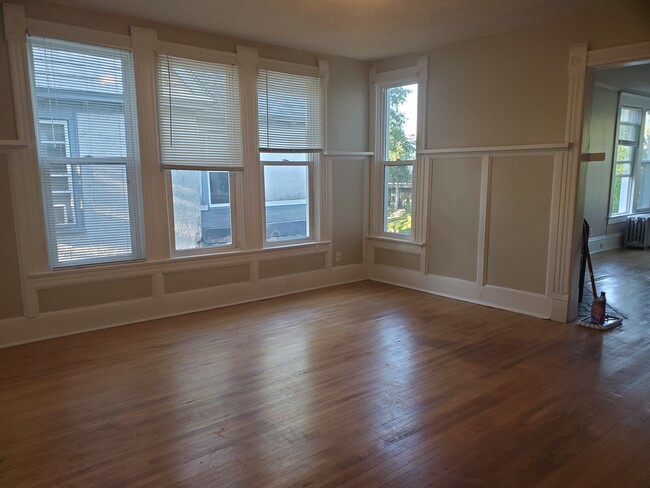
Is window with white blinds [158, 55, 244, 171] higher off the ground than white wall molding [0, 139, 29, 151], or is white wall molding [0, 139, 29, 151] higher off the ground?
window with white blinds [158, 55, 244, 171]

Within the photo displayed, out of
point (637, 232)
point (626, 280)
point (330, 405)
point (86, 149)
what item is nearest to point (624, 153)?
point (637, 232)

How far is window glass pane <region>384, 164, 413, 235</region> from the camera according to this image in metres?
5.84

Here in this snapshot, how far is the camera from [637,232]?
27.8 ft

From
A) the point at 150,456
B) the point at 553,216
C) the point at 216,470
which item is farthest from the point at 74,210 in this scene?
the point at 553,216

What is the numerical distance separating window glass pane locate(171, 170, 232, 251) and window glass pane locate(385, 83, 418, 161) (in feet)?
7.22

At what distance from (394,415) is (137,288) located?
9.58 feet

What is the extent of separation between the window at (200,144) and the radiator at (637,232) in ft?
24.4

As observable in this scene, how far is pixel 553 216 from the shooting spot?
14.6 ft

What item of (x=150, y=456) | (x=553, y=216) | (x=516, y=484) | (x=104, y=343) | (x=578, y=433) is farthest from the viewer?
(x=553, y=216)

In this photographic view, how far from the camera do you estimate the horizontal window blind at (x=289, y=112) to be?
17.0 feet

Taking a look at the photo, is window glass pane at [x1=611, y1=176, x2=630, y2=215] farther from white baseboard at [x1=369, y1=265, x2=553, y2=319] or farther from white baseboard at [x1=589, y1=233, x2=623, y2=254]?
white baseboard at [x1=369, y1=265, x2=553, y2=319]

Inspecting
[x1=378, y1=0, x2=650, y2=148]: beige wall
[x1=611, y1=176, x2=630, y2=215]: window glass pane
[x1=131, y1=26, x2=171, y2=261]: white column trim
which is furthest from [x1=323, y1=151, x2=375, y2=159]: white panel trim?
[x1=611, y1=176, x2=630, y2=215]: window glass pane

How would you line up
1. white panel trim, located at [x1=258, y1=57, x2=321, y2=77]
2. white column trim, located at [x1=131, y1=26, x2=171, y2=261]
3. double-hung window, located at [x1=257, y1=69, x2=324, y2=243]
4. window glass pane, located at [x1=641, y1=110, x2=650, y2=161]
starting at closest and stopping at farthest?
white column trim, located at [x1=131, y1=26, x2=171, y2=261] < white panel trim, located at [x1=258, y1=57, x2=321, y2=77] < double-hung window, located at [x1=257, y1=69, x2=324, y2=243] < window glass pane, located at [x1=641, y1=110, x2=650, y2=161]

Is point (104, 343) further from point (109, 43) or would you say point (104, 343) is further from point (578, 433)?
point (578, 433)
